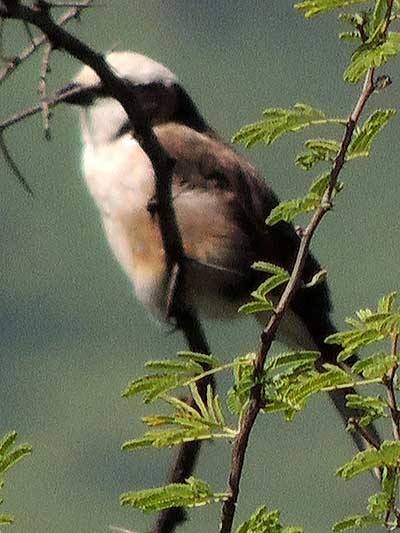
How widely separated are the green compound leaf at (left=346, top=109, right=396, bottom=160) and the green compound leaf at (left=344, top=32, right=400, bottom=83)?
0.04 metres

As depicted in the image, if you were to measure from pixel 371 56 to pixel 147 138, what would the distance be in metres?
0.34

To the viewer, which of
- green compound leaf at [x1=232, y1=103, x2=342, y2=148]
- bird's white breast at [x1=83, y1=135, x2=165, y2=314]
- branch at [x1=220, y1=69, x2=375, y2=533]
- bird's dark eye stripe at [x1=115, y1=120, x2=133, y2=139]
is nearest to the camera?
branch at [x1=220, y1=69, x2=375, y2=533]

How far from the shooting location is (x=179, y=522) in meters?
1.49

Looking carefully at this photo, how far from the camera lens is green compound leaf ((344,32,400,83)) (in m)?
1.27

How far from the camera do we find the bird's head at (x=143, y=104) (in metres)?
2.98

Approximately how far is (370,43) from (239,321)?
180 cm

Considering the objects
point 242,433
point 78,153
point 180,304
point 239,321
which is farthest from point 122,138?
point 242,433

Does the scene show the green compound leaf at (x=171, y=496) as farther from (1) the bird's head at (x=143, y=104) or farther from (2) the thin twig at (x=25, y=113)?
(1) the bird's head at (x=143, y=104)

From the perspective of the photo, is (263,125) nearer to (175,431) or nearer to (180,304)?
(175,431)

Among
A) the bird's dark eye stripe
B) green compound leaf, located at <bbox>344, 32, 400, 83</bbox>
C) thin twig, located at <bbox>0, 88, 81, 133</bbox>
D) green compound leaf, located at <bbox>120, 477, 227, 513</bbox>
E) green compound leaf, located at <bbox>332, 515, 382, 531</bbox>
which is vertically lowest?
the bird's dark eye stripe

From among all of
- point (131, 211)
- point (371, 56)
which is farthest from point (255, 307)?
point (131, 211)

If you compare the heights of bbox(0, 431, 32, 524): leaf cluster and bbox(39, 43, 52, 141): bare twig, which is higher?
bbox(39, 43, 52, 141): bare twig

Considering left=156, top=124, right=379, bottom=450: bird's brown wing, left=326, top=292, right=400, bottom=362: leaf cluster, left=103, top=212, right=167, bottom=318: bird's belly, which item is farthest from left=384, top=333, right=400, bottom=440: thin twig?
left=156, top=124, right=379, bottom=450: bird's brown wing

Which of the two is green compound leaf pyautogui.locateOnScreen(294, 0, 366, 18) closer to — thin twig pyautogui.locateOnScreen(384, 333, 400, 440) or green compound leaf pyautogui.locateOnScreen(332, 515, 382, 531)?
thin twig pyautogui.locateOnScreen(384, 333, 400, 440)
